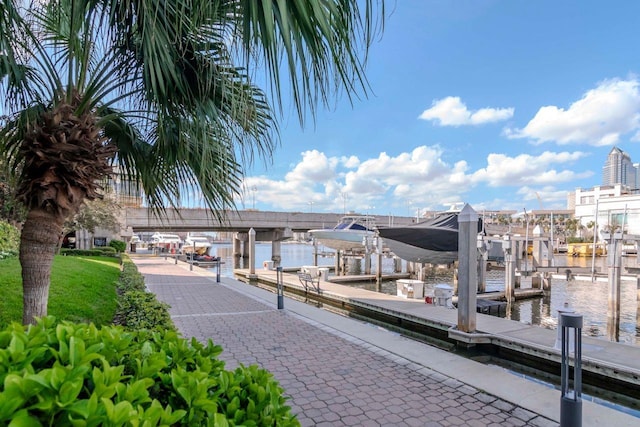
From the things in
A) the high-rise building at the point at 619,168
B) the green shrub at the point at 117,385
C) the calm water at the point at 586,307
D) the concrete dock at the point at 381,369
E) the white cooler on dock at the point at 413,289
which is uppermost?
the high-rise building at the point at 619,168

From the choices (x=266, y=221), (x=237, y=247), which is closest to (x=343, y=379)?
(x=266, y=221)

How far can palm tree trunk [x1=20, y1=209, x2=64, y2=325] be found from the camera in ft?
11.8

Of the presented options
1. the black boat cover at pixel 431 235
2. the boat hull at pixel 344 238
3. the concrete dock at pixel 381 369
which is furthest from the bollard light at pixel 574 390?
the boat hull at pixel 344 238

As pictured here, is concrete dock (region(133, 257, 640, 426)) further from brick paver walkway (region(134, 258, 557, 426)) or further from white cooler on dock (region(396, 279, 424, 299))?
white cooler on dock (region(396, 279, 424, 299))

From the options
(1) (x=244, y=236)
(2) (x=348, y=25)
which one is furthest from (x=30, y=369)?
(1) (x=244, y=236)

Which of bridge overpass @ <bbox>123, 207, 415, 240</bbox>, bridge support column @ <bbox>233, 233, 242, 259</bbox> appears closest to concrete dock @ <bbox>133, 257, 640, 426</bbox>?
bridge overpass @ <bbox>123, 207, 415, 240</bbox>

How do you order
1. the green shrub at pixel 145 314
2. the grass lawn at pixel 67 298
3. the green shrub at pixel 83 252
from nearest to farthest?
1. the green shrub at pixel 145 314
2. the grass lawn at pixel 67 298
3. the green shrub at pixel 83 252

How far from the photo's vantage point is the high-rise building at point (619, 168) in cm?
17512

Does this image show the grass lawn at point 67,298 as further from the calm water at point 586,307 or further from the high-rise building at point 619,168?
the high-rise building at point 619,168

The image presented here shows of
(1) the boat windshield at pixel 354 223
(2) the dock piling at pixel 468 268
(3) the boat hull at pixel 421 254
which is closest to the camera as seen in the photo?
(2) the dock piling at pixel 468 268

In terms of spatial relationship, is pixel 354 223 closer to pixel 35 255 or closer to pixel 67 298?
pixel 67 298

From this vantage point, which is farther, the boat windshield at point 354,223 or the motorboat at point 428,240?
the boat windshield at point 354,223

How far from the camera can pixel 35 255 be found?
11.9 feet

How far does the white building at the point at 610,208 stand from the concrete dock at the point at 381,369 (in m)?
53.3
